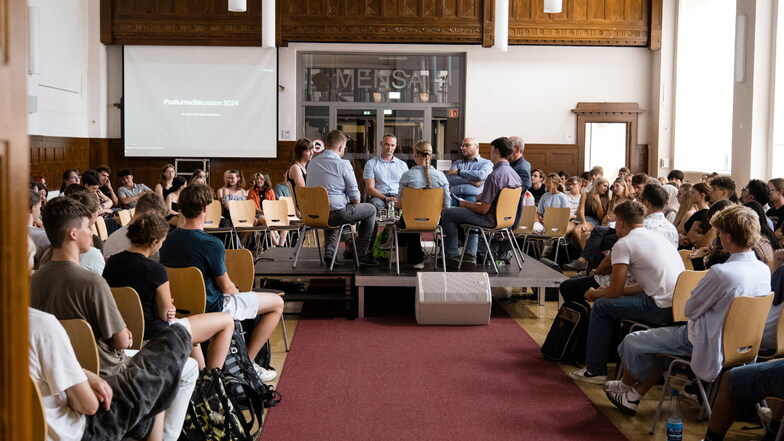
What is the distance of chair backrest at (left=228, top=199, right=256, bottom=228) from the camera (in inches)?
415

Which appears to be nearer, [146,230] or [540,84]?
[146,230]

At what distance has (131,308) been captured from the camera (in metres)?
3.76

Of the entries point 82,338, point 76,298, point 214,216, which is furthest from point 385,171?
point 82,338

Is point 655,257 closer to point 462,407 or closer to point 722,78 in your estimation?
point 462,407

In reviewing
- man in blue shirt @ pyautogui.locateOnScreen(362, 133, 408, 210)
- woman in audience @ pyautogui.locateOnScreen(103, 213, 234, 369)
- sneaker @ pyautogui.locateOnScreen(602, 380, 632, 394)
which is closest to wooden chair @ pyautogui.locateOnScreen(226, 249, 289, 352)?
woman in audience @ pyautogui.locateOnScreen(103, 213, 234, 369)

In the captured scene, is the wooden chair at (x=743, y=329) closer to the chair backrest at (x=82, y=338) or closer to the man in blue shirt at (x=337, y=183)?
the chair backrest at (x=82, y=338)

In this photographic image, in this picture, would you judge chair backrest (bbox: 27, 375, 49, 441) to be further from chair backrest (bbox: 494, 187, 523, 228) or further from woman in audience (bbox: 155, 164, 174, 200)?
woman in audience (bbox: 155, 164, 174, 200)

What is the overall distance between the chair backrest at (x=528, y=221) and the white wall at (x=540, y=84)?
646 centimetres

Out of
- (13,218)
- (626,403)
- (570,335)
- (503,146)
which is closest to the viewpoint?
(13,218)

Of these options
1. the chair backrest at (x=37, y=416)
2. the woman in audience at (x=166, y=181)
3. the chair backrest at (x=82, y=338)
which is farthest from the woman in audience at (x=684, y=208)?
the chair backrest at (x=37, y=416)

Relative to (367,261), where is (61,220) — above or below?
above

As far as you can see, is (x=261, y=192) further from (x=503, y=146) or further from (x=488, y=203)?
(x=503, y=146)

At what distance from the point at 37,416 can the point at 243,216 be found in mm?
8303

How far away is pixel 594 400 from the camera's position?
5.08 m
